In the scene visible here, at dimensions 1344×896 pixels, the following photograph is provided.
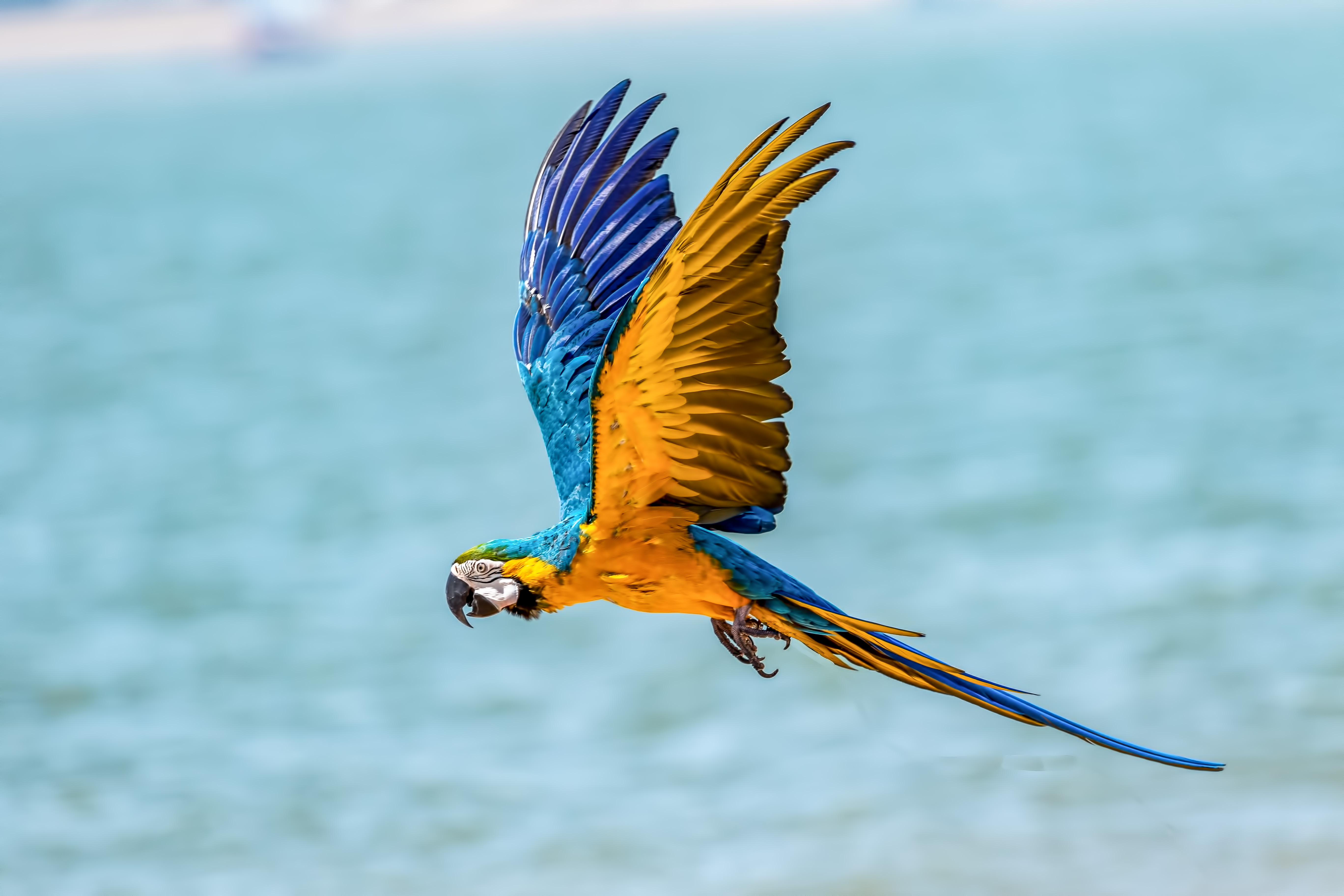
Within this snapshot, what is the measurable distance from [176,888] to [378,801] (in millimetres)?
1607

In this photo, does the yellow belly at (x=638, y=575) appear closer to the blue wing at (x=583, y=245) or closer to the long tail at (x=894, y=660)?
the long tail at (x=894, y=660)

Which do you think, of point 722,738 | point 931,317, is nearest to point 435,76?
point 931,317

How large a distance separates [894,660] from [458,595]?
88 centimetres

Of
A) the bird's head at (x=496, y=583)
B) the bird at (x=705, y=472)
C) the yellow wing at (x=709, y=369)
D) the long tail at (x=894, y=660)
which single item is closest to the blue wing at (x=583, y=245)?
the bird at (x=705, y=472)

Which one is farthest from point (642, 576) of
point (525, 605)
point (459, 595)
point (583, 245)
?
point (583, 245)

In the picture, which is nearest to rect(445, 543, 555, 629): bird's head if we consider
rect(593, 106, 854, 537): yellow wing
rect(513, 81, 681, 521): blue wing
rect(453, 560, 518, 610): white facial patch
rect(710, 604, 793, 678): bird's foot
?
rect(453, 560, 518, 610): white facial patch

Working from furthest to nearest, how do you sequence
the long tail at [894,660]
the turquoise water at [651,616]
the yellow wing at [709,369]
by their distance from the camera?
the turquoise water at [651,616], the long tail at [894,660], the yellow wing at [709,369]

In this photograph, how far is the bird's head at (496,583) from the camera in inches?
119

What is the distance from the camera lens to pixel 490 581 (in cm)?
307

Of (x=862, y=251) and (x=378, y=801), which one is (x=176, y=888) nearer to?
(x=378, y=801)

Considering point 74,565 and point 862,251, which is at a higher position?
point 862,251

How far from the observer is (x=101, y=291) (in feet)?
92.5

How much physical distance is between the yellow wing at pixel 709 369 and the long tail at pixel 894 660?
0.26m

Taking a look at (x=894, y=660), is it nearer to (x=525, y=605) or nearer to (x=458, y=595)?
(x=525, y=605)
